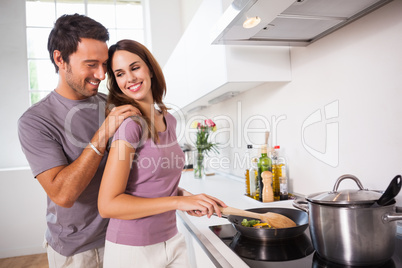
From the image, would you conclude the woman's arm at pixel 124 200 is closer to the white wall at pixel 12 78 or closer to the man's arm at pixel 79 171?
the man's arm at pixel 79 171

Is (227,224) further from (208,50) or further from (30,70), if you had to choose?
(30,70)

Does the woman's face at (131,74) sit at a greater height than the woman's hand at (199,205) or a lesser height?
greater

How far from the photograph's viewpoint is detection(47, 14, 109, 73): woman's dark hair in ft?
3.43

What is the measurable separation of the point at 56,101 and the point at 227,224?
2.60 feet

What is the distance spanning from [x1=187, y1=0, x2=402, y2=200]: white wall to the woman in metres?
0.56

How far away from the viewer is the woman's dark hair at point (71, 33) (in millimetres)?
1045

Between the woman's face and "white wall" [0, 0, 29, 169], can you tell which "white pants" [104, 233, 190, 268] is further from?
"white wall" [0, 0, 29, 169]

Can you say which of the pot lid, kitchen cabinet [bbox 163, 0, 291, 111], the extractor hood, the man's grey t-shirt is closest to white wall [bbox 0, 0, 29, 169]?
kitchen cabinet [bbox 163, 0, 291, 111]

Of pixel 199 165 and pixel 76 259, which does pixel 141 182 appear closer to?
pixel 76 259

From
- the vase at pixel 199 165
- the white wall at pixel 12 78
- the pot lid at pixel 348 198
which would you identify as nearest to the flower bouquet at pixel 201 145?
the vase at pixel 199 165

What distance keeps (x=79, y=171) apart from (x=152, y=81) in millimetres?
462

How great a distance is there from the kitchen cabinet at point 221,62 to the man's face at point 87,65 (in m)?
0.45

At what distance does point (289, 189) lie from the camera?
5.33ft

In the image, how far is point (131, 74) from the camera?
1062 millimetres
